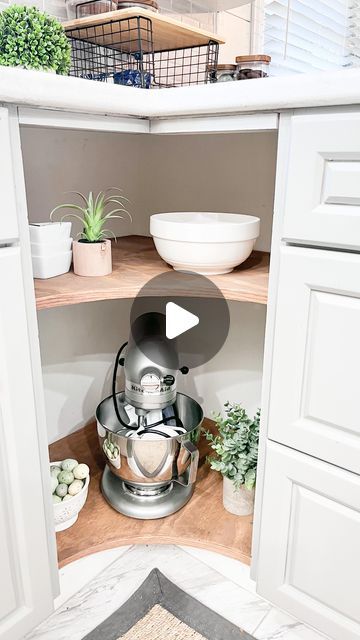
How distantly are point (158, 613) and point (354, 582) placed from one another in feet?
1.38

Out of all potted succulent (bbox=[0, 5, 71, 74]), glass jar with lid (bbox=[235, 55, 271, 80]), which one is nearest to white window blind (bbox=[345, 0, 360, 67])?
glass jar with lid (bbox=[235, 55, 271, 80])

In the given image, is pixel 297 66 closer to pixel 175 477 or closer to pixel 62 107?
pixel 62 107

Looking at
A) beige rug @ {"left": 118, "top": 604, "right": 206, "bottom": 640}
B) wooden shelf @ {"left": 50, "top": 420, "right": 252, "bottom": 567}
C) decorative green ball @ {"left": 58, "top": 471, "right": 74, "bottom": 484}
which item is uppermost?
decorative green ball @ {"left": 58, "top": 471, "right": 74, "bottom": 484}

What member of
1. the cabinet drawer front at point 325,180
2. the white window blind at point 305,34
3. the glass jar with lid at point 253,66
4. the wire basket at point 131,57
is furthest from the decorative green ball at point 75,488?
the white window blind at point 305,34

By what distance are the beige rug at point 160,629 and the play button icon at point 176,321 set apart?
1.91 ft

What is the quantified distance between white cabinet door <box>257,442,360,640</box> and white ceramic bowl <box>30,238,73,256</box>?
56 centimetres

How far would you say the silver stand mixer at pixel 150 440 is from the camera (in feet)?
3.71

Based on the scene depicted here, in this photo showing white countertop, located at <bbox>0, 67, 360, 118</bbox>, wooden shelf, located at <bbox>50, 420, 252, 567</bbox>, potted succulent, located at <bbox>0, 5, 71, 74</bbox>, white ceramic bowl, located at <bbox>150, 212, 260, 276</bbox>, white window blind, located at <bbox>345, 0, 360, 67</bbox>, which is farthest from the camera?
white window blind, located at <bbox>345, 0, 360, 67</bbox>

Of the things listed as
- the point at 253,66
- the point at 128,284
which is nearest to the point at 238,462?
the point at 128,284

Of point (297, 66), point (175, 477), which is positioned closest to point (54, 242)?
point (175, 477)

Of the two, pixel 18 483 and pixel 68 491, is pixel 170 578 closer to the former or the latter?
pixel 68 491

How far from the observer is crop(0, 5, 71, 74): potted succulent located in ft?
2.52

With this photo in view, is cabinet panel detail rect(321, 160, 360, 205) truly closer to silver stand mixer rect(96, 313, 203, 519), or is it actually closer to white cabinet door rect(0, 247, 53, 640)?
white cabinet door rect(0, 247, 53, 640)

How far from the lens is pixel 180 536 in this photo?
1.10 meters
